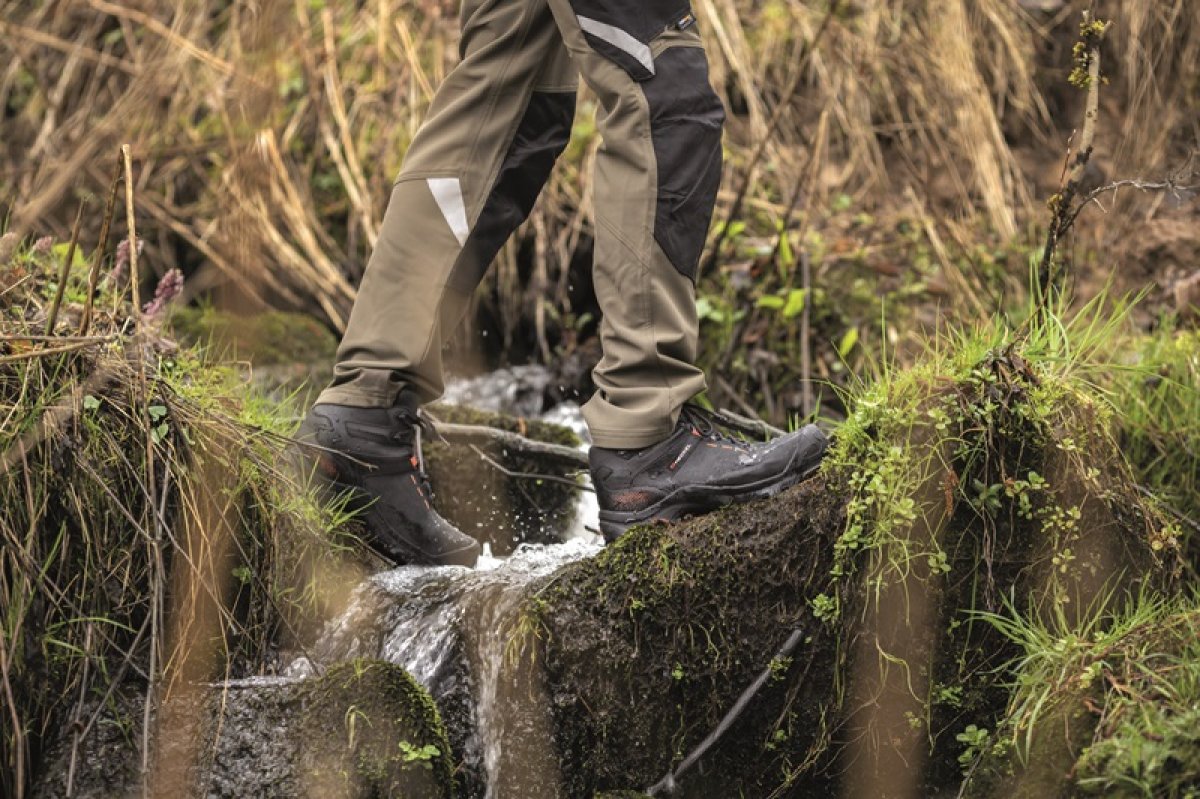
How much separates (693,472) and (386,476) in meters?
0.67

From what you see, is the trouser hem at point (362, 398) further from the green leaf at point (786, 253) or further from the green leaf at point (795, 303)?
the green leaf at point (786, 253)

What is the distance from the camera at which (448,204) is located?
2674 mm

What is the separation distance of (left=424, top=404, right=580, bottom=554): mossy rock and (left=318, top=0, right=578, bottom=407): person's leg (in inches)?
29.0

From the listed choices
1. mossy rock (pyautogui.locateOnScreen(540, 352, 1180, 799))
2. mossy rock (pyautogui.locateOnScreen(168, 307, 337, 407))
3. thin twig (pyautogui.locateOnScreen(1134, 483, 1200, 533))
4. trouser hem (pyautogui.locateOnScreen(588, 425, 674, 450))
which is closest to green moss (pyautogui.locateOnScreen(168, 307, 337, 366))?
mossy rock (pyautogui.locateOnScreen(168, 307, 337, 407))

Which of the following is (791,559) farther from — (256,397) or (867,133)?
(867,133)

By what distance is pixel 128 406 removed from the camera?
235cm

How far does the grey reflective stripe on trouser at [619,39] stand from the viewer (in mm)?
2371

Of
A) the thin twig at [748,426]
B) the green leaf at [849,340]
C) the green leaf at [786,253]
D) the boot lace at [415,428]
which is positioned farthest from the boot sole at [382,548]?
the green leaf at [786,253]

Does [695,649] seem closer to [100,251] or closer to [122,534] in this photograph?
[122,534]

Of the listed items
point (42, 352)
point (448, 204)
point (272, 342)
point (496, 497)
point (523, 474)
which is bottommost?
point (496, 497)

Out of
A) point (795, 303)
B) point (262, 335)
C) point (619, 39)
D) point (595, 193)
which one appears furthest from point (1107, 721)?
point (262, 335)

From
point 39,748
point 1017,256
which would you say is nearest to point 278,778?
point 39,748

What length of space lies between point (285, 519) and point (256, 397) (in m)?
0.71

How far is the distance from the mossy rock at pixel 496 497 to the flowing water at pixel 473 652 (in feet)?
1.89
